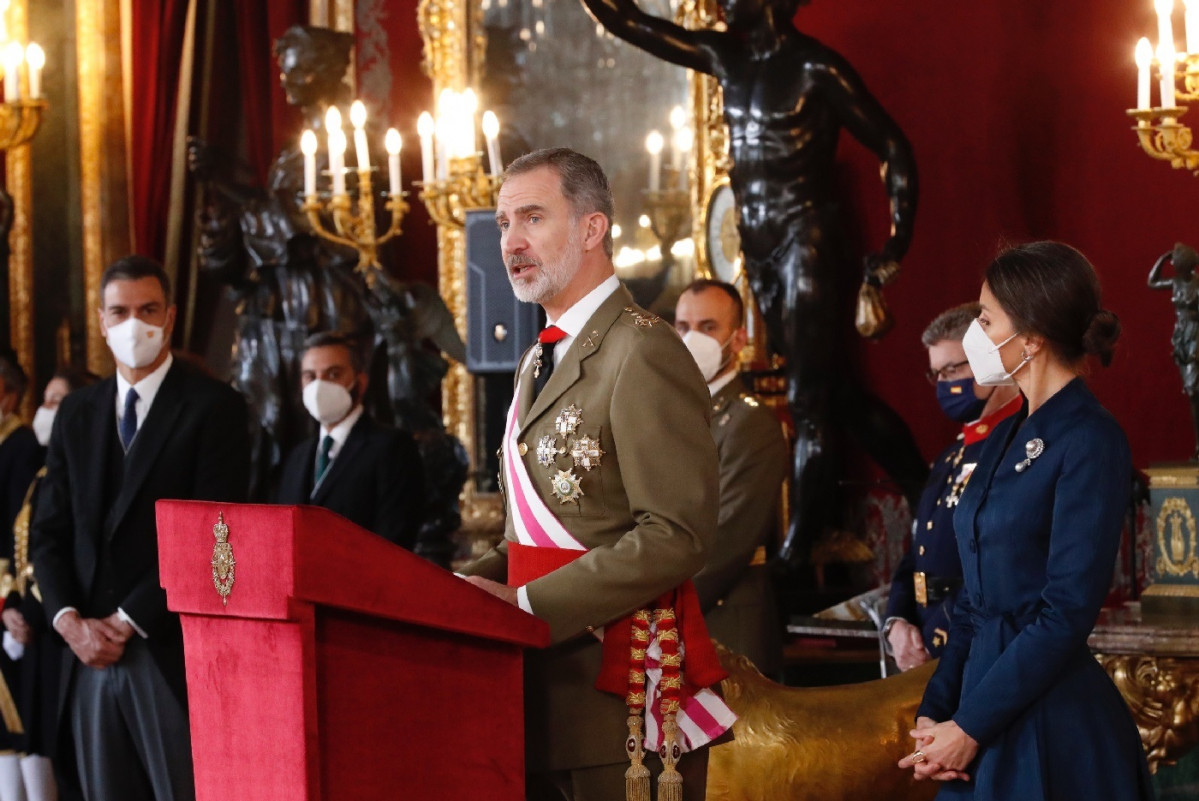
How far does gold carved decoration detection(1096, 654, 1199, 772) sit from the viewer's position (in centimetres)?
374

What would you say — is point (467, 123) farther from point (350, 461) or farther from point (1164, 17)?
point (1164, 17)

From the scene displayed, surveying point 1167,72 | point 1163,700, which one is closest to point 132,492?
point 1163,700

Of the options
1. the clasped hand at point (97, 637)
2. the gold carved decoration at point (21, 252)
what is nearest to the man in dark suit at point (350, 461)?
the clasped hand at point (97, 637)

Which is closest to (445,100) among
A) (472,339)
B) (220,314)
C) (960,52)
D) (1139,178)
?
(472,339)

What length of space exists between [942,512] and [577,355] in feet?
4.57

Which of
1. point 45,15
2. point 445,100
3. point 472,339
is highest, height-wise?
point 45,15

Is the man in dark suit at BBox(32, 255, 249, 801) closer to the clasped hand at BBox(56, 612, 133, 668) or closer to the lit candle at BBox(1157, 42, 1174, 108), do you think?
the clasped hand at BBox(56, 612, 133, 668)

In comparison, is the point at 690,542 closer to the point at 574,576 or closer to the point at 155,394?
the point at 574,576

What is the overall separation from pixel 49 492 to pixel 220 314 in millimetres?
5541

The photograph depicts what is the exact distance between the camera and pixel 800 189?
5.57m

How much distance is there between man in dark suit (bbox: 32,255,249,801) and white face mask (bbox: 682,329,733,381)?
1068 mm

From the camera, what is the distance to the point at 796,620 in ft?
16.3

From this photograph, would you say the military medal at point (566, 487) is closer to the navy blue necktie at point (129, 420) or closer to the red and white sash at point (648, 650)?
the red and white sash at point (648, 650)

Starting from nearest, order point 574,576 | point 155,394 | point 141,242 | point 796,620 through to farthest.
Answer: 1. point 574,576
2. point 155,394
3. point 796,620
4. point 141,242
